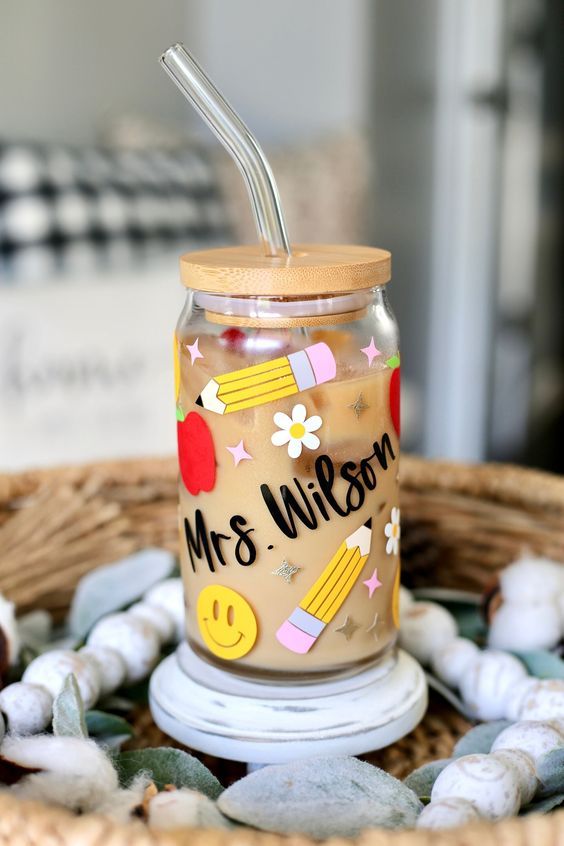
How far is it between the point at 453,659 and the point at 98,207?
940 millimetres

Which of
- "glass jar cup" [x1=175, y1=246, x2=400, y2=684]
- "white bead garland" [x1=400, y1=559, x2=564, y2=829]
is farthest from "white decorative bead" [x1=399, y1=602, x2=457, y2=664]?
"glass jar cup" [x1=175, y1=246, x2=400, y2=684]

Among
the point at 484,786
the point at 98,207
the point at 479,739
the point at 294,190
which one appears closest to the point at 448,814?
the point at 484,786

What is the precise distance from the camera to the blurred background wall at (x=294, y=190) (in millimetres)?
1298

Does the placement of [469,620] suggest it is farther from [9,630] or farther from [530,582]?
[9,630]

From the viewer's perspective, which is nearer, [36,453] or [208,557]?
[208,557]

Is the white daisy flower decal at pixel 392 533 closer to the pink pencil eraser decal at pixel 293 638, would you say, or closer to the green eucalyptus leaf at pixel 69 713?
the pink pencil eraser decal at pixel 293 638

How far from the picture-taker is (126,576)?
64 centimetres

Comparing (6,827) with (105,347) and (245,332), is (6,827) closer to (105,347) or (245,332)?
(245,332)

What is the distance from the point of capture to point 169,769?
0.44 metres

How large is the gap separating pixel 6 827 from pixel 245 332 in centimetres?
23

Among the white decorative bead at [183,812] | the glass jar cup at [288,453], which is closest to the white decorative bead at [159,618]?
the glass jar cup at [288,453]

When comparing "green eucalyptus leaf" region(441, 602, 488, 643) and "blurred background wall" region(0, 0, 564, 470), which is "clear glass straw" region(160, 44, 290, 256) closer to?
"green eucalyptus leaf" region(441, 602, 488, 643)

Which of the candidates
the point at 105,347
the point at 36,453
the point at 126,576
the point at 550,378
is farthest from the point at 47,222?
the point at 550,378

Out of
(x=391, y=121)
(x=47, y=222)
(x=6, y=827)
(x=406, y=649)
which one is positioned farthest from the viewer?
(x=391, y=121)
